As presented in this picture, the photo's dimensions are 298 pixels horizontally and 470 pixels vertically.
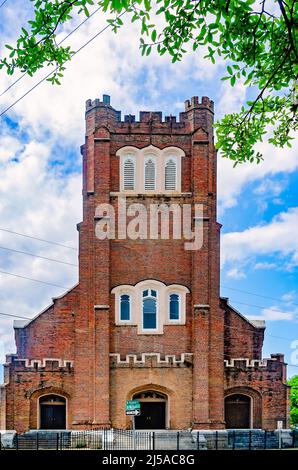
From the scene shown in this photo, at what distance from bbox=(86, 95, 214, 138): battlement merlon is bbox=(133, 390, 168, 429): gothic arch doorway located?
13.3m

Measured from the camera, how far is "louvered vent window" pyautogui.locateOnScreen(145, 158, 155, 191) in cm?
3244

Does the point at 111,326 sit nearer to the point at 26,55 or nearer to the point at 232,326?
the point at 232,326

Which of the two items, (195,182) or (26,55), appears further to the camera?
(195,182)

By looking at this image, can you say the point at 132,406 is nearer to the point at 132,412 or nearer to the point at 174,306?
the point at 132,412

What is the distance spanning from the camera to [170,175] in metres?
32.7

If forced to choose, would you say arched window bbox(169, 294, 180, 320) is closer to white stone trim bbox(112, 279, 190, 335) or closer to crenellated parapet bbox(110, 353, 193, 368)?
white stone trim bbox(112, 279, 190, 335)

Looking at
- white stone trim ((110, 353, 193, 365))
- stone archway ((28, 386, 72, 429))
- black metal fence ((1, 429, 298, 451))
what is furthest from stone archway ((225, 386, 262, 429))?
stone archway ((28, 386, 72, 429))

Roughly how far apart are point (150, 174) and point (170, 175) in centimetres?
103

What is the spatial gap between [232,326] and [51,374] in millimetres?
9574

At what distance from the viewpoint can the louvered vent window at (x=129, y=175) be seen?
32406 mm

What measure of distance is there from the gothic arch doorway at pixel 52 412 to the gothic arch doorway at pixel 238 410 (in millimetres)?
8064

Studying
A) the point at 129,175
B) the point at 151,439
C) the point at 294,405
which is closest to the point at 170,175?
the point at 129,175

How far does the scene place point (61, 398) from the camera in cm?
3102
